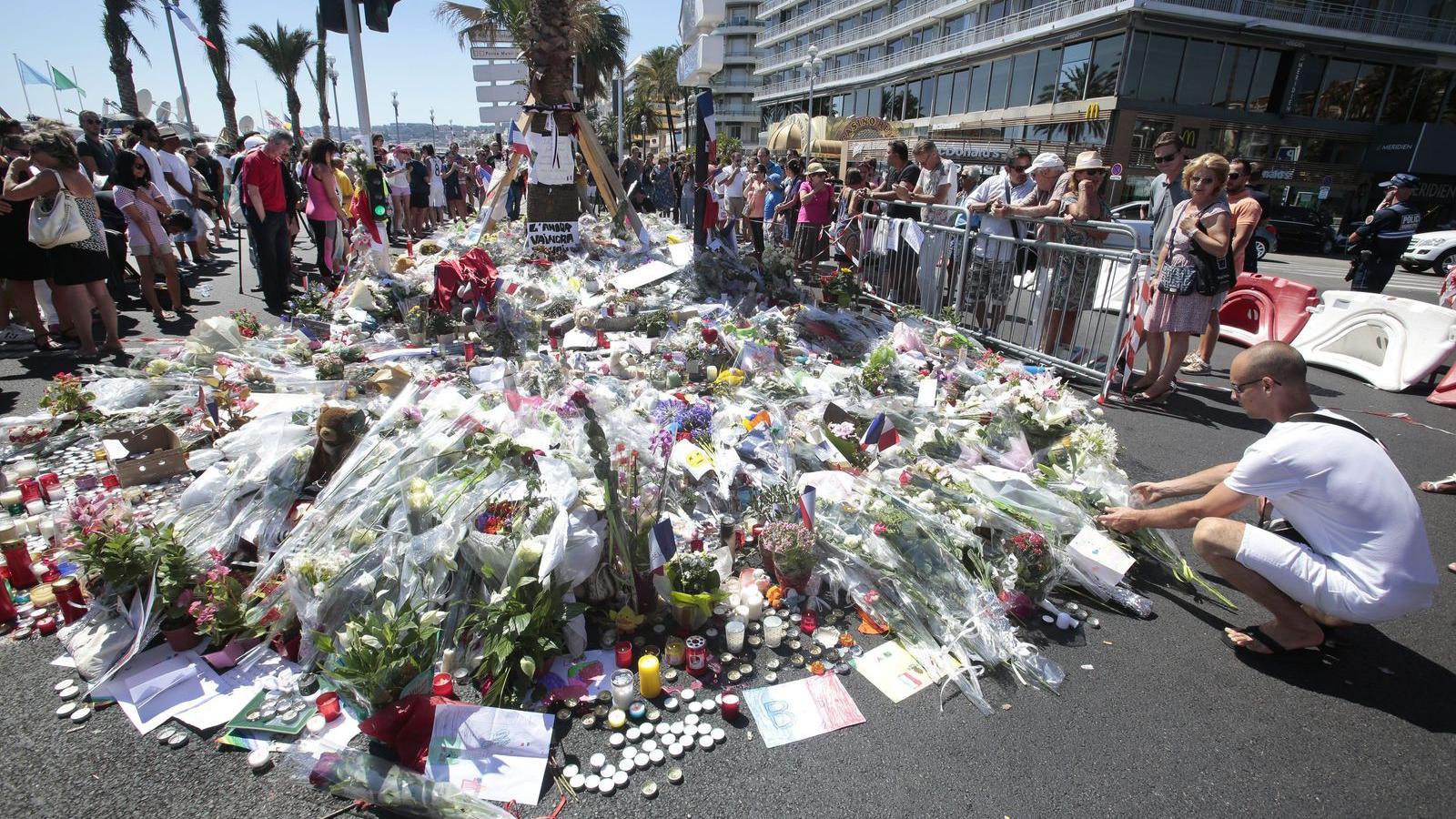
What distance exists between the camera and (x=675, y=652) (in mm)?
2756

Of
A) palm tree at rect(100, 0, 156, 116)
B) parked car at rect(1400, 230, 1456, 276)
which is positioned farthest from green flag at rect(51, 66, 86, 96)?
parked car at rect(1400, 230, 1456, 276)

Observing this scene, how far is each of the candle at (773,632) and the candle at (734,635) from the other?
A: 0.13m

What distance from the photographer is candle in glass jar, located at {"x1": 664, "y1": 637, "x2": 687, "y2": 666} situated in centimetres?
Result: 275

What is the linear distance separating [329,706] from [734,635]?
1505 millimetres

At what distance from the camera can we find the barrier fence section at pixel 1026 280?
5.91m

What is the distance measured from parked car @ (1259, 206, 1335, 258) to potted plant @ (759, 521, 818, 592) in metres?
24.9

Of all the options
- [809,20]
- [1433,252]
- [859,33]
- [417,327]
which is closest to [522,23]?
[417,327]

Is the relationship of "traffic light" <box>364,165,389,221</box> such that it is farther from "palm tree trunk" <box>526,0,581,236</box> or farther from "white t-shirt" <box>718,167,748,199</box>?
"white t-shirt" <box>718,167,748,199</box>

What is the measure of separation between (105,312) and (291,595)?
5.14m

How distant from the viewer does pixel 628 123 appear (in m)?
58.5

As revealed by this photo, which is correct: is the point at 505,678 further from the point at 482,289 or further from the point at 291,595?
the point at 482,289

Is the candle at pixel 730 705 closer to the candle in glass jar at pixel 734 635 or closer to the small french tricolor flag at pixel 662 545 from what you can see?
the candle in glass jar at pixel 734 635

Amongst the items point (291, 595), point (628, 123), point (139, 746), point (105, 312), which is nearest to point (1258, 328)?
point (291, 595)

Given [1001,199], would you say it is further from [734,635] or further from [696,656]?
[696,656]
